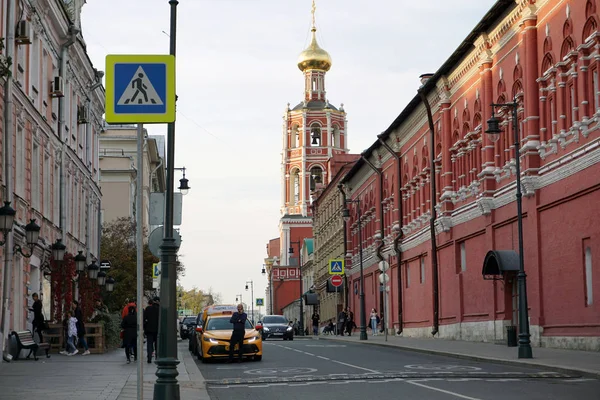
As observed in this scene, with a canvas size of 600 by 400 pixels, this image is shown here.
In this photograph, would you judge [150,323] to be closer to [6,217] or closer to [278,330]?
[6,217]

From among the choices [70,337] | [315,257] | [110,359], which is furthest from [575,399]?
[315,257]

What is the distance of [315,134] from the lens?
11850cm

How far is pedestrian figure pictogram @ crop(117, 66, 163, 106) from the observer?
1195 cm

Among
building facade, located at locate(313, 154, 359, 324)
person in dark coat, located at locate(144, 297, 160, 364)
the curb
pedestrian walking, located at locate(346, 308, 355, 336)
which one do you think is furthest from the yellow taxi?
building facade, located at locate(313, 154, 359, 324)

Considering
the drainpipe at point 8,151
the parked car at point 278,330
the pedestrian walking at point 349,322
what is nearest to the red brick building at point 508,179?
the parked car at point 278,330

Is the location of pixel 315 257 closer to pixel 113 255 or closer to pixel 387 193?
pixel 387 193

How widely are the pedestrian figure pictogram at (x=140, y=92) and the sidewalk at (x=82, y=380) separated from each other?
19.1 feet

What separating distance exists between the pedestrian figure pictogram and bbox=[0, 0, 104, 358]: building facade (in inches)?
561

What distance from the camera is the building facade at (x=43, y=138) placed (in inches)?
1172

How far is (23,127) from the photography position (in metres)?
32.6

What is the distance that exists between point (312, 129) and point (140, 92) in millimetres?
105502

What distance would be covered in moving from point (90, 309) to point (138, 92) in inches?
1175

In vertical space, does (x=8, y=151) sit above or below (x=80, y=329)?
above

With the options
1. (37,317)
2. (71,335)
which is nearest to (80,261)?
(71,335)
